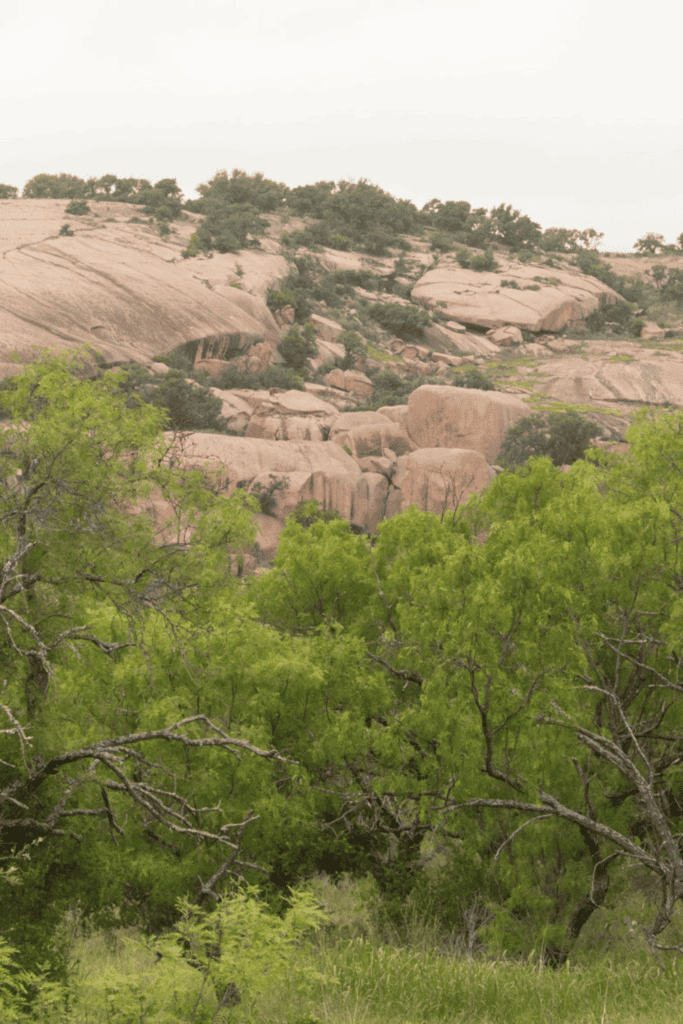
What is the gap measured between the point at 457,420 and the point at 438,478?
23.7 feet

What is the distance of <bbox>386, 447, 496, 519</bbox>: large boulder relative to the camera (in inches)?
1815

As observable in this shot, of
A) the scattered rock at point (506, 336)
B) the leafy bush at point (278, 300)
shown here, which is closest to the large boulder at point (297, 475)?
the leafy bush at point (278, 300)

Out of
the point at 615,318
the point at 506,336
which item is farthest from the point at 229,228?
the point at 615,318

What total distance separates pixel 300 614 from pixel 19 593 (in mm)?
7343

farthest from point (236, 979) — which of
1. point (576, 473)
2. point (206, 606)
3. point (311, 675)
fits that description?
point (576, 473)

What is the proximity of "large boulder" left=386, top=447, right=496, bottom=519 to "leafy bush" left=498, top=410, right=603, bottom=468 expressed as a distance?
3.98 metres

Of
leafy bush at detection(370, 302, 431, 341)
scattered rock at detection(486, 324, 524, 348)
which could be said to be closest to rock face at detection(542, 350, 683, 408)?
scattered rock at detection(486, 324, 524, 348)

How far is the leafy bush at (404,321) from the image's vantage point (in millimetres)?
77312

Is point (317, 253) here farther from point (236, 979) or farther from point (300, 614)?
point (236, 979)

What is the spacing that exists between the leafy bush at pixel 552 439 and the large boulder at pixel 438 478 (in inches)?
157

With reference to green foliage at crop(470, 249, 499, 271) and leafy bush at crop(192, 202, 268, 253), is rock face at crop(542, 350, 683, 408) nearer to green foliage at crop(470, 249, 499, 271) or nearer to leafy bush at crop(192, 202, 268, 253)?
green foliage at crop(470, 249, 499, 271)

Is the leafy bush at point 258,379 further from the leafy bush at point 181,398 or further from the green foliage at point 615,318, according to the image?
the green foliage at point 615,318

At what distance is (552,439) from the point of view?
170 ft

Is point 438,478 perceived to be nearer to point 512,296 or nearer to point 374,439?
point 374,439
